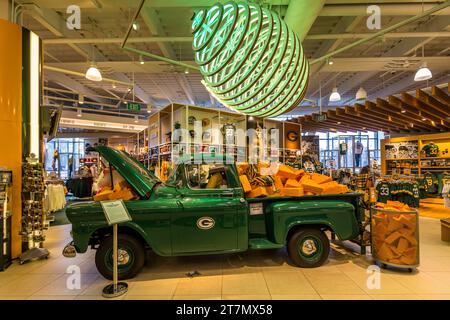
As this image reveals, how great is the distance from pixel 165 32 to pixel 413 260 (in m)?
7.09

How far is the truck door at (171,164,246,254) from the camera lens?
3371mm

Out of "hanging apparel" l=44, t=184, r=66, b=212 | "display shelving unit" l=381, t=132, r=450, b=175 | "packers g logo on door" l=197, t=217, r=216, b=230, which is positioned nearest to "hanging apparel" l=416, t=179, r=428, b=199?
"display shelving unit" l=381, t=132, r=450, b=175

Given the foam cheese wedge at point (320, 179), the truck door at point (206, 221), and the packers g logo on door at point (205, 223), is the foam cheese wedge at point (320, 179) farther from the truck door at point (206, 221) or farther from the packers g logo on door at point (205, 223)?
the packers g logo on door at point (205, 223)

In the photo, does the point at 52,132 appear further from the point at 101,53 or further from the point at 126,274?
the point at 101,53

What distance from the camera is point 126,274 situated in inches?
133

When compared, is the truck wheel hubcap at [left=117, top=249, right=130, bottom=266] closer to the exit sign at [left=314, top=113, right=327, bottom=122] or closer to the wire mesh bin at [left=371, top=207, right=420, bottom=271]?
the wire mesh bin at [left=371, top=207, right=420, bottom=271]

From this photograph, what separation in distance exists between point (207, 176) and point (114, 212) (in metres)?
1.39

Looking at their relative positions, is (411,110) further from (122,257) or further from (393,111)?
(122,257)

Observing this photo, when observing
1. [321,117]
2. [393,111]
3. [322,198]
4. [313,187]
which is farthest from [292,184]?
[393,111]

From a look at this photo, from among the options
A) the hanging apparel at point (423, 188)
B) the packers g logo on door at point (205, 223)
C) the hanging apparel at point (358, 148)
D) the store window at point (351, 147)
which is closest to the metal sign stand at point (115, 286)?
the packers g logo on door at point (205, 223)

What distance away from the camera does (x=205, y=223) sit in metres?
3.40

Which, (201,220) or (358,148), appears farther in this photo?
(358,148)

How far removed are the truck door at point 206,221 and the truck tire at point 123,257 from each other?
512mm

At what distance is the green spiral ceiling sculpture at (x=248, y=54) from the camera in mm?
2037
